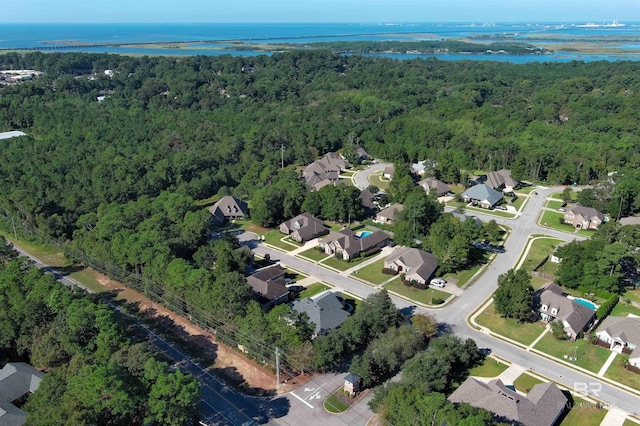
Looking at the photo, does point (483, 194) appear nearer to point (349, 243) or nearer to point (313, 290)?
point (349, 243)

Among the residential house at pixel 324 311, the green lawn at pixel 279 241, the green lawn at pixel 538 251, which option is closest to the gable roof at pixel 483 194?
the green lawn at pixel 538 251

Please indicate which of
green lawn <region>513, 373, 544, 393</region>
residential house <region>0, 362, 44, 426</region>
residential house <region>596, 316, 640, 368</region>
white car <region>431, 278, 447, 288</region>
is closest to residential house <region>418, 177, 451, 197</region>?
white car <region>431, 278, 447, 288</region>

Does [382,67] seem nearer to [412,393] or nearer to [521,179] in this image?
[521,179]

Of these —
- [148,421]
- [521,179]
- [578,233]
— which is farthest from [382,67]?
[148,421]

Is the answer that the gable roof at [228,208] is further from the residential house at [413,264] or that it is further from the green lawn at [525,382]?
the green lawn at [525,382]

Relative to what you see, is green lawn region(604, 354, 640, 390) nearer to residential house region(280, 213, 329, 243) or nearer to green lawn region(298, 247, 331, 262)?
green lawn region(298, 247, 331, 262)

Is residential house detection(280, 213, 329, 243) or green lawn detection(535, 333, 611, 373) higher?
residential house detection(280, 213, 329, 243)
